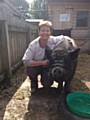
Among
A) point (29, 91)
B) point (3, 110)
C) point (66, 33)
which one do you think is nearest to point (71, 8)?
point (66, 33)

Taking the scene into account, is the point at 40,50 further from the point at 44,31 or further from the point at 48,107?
the point at 48,107

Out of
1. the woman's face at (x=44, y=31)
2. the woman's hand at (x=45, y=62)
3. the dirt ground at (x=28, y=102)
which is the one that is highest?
the woman's face at (x=44, y=31)

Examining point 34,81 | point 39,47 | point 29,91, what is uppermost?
point 39,47

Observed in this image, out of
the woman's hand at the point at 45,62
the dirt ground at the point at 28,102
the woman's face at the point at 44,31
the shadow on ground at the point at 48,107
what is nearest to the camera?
the shadow on ground at the point at 48,107

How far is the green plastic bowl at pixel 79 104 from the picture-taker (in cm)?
216

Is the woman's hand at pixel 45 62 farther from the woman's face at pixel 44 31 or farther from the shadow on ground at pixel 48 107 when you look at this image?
the shadow on ground at pixel 48 107

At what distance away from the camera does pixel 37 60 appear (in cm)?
312

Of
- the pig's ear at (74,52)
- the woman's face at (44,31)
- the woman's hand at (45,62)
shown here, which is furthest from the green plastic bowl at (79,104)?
the woman's face at (44,31)

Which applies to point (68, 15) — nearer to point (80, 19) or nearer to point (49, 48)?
point (80, 19)

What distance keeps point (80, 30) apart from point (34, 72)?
805 centimetres

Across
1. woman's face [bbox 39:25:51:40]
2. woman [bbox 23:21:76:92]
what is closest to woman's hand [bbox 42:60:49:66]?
woman [bbox 23:21:76:92]

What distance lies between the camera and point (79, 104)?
8.08 feet

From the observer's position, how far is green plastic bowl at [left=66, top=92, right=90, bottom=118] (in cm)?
216

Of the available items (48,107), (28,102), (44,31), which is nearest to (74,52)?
(44,31)
